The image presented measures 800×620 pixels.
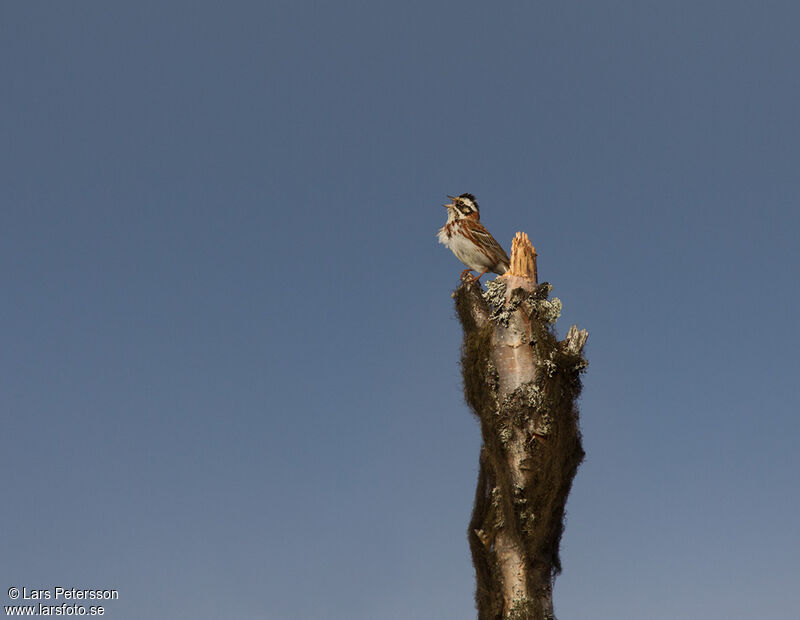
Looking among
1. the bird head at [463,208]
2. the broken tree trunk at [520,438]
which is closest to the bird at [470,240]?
the bird head at [463,208]

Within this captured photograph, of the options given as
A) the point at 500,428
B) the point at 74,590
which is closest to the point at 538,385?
the point at 500,428

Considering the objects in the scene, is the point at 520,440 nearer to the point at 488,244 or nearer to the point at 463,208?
the point at 488,244

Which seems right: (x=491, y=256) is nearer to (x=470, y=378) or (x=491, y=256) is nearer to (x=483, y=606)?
(x=470, y=378)

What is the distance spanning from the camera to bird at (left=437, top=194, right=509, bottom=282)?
1228 cm

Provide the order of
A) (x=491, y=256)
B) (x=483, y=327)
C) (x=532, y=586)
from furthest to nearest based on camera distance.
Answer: (x=491, y=256) → (x=483, y=327) → (x=532, y=586)

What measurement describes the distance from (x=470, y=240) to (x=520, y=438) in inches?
152

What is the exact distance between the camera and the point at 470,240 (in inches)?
493

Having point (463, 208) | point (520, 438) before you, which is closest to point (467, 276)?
point (463, 208)

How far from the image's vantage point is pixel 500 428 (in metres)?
9.98

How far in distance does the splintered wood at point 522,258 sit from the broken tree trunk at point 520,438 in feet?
0.53

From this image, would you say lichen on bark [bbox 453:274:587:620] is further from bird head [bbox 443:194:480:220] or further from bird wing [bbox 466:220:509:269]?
bird head [bbox 443:194:480:220]

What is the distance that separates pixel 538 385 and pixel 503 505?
165 centimetres

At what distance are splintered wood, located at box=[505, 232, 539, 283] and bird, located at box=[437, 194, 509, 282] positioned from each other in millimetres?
648

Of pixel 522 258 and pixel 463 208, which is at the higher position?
pixel 463 208
